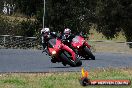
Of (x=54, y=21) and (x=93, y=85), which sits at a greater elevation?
(x=93, y=85)

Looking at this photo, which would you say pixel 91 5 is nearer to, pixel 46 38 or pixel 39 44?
pixel 39 44

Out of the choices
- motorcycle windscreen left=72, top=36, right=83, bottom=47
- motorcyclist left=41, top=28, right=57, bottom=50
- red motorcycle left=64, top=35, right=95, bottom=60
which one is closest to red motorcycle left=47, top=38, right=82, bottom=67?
motorcyclist left=41, top=28, right=57, bottom=50

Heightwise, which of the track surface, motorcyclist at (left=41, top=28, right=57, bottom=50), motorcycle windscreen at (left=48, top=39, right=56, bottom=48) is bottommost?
the track surface

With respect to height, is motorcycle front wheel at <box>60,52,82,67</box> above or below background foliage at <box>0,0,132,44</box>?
above

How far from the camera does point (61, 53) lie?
65.5 ft

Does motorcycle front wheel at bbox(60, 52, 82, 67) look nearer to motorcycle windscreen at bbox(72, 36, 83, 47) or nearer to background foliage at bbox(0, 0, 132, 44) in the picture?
motorcycle windscreen at bbox(72, 36, 83, 47)

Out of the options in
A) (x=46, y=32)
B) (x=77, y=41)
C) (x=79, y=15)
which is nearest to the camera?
(x=46, y=32)

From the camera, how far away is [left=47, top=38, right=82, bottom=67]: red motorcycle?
64.3 feet

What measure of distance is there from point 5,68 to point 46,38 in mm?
1915

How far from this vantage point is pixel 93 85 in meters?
11.7

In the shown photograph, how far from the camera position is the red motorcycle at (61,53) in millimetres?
19594

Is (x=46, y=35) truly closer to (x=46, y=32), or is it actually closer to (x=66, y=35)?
(x=46, y=32)

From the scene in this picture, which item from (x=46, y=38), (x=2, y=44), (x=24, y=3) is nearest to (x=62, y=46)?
(x=46, y=38)

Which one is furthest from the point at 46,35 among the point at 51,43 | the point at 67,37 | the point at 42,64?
the point at 67,37
